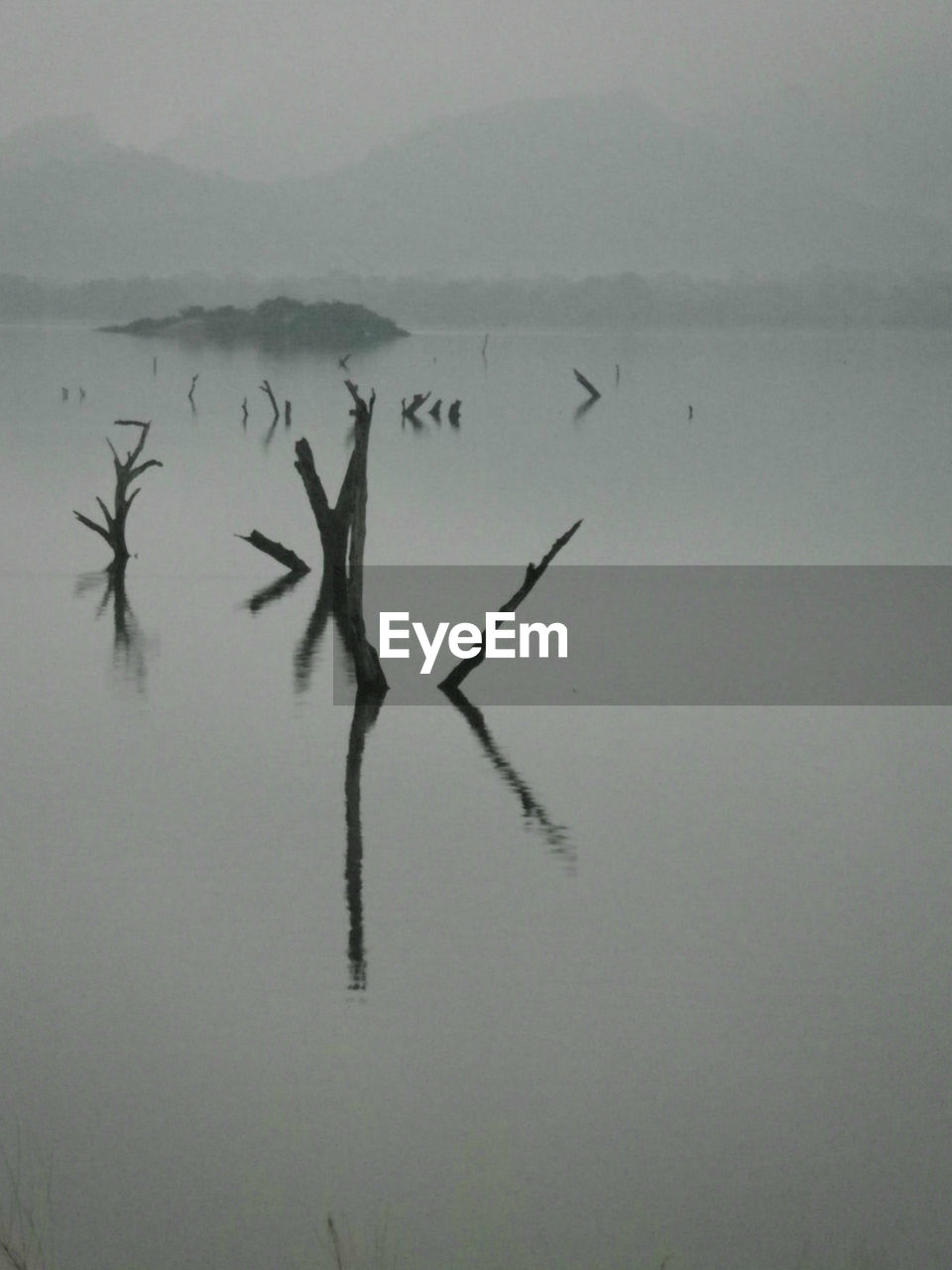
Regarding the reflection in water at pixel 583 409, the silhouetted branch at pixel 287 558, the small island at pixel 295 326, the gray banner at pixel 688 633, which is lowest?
the gray banner at pixel 688 633

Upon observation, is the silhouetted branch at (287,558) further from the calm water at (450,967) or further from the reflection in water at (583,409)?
the reflection in water at (583,409)

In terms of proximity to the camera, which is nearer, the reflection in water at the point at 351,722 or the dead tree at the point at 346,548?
the reflection in water at the point at 351,722

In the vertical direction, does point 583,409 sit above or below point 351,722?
above

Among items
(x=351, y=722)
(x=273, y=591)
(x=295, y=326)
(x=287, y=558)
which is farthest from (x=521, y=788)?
(x=295, y=326)

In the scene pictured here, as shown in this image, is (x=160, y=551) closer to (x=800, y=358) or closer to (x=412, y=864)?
(x=412, y=864)

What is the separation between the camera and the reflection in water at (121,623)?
64.7ft

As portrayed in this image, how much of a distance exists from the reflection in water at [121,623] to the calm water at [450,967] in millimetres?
96

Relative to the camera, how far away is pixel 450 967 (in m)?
11.1

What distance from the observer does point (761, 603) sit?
24.8 metres

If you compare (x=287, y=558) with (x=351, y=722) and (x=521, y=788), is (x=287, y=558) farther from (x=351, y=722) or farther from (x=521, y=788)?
(x=521, y=788)

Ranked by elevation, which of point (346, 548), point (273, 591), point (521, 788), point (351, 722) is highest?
point (346, 548)

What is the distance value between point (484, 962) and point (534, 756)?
16.5ft

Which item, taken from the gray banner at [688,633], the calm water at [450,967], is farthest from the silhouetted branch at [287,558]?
the calm water at [450,967]

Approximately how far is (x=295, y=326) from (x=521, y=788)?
528ft
